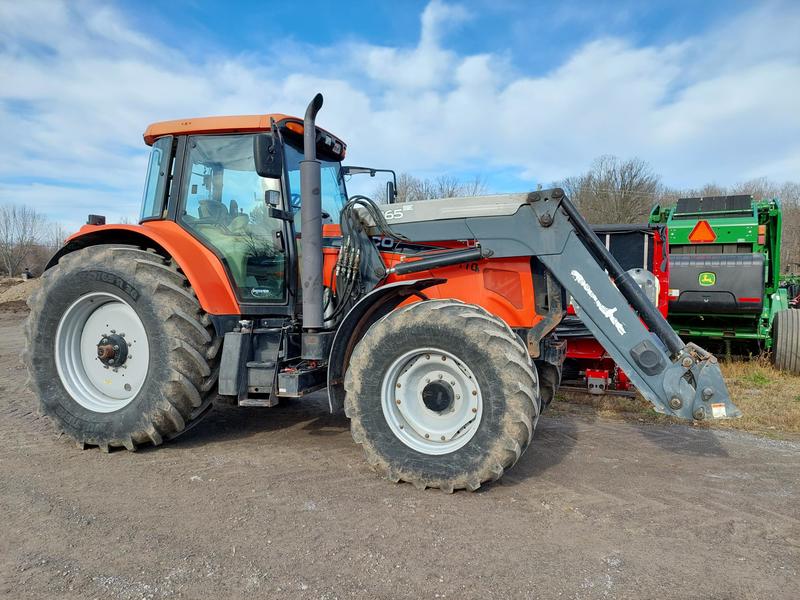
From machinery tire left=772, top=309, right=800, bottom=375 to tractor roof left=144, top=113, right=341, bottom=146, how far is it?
7.83 metres

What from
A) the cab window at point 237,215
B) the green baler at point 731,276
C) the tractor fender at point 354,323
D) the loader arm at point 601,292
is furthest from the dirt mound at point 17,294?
the loader arm at point 601,292

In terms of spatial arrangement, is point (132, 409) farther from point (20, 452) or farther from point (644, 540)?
point (644, 540)

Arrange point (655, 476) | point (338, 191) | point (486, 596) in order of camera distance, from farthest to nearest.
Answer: point (338, 191) < point (655, 476) < point (486, 596)

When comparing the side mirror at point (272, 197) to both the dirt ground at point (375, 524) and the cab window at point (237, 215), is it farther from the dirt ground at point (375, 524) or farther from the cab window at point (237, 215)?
the dirt ground at point (375, 524)

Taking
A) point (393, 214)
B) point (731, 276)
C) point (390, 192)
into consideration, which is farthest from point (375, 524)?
point (731, 276)

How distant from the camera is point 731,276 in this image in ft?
26.8

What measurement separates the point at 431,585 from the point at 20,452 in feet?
11.7

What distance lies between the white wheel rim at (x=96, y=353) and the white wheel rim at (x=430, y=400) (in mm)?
2030

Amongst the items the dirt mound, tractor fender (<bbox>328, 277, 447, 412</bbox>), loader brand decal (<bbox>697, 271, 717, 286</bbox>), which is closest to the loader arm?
tractor fender (<bbox>328, 277, 447, 412</bbox>)

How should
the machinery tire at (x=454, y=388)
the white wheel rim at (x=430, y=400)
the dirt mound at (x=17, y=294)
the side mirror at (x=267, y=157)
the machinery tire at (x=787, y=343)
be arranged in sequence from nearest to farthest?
the machinery tire at (x=454, y=388)
the white wheel rim at (x=430, y=400)
the side mirror at (x=267, y=157)
the machinery tire at (x=787, y=343)
the dirt mound at (x=17, y=294)

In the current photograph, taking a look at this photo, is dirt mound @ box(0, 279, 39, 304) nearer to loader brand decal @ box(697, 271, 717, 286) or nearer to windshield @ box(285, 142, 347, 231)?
windshield @ box(285, 142, 347, 231)

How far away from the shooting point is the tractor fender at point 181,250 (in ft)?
13.4

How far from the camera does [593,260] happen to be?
3.67 metres

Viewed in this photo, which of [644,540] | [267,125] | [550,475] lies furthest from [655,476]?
[267,125]
